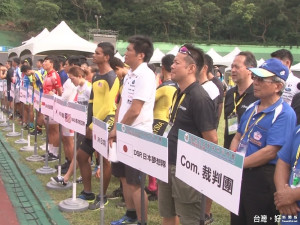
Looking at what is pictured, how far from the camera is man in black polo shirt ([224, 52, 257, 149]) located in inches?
139

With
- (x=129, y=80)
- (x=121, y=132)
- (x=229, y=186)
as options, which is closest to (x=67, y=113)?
(x=129, y=80)

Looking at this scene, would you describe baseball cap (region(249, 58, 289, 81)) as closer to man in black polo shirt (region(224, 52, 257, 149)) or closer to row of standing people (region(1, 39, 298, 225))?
row of standing people (region(1, 39, 298, 225))

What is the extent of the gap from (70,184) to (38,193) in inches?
18.5

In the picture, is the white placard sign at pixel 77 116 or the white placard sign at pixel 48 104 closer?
the white placard sign at pixel 77 116

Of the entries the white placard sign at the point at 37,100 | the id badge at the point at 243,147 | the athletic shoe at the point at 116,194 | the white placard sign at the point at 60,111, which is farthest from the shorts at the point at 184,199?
the white placard sign at the point at 37,100

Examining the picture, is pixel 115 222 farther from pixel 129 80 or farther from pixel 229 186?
pixel 229 186

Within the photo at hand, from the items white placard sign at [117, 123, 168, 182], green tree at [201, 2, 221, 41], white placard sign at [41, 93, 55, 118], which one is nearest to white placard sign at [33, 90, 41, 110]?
white placard sign at [41, 93, 55, 118]

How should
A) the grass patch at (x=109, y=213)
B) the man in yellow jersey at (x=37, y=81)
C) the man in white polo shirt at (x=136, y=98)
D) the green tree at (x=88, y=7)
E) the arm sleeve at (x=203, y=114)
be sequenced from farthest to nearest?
the green tree at (x=88, y=7) → the man in yellow jersey at (x=37, y=81) → the grass patch at (x=109, y=213) → the man in white polo shirt at (x=136, y=98) → the arm sleeve at (x=203, y=114)

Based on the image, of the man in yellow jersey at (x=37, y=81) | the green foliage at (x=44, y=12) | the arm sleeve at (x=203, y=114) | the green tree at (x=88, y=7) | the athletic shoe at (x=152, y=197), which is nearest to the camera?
the arm sleeve at (x=203, y=114)

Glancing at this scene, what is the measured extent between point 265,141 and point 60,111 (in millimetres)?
3057

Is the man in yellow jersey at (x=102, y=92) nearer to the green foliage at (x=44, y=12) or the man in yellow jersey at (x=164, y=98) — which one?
the man in yellow jersey at (x=164, y=98)

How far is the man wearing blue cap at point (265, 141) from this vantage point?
2.50 metres

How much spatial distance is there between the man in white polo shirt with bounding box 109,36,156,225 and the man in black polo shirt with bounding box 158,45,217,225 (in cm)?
53

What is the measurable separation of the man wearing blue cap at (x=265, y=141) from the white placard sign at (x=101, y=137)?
4.20ft
